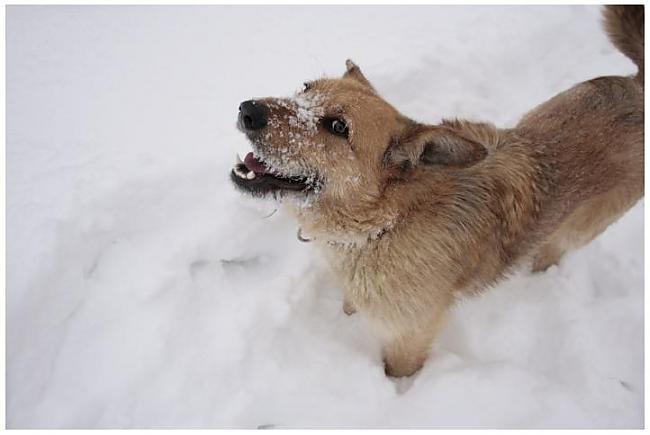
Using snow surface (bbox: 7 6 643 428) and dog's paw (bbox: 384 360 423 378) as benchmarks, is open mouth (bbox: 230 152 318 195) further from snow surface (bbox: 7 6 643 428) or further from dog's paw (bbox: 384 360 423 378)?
dog's paw (bbox: 384 360 423 378)

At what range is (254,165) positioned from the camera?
292 cm

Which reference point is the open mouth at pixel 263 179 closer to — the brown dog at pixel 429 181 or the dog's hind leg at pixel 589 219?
the brown dog at pixel 429 181

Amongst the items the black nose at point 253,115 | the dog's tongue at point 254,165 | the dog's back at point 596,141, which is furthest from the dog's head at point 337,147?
the dog's back at point 596,141

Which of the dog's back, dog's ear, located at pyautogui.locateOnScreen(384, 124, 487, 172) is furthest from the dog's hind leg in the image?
dog's ear, located at pyautogui.locateOnScreen(384, 124, 487, 172)

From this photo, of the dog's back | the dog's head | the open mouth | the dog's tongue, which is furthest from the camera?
the dog's back

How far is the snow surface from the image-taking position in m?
3.47

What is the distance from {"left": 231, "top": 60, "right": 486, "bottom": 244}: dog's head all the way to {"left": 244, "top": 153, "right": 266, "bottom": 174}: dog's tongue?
11 centimetres

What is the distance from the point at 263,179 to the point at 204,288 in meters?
1.48

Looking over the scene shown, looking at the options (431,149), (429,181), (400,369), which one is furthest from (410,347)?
(431,149)

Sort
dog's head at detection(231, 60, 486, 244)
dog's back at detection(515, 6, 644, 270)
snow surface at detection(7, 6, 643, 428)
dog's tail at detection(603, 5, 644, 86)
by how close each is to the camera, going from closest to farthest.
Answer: dog's head at detection(231, 60, 486, 244)
dog's back at detection(515, 6, 644, 270)
dog's tail at detection(603, 5, 644, 86)
snow surface at detection(7, 6, 643, 428)

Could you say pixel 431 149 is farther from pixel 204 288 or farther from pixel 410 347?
pixel 204 288

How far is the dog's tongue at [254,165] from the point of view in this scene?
2869 millimetres

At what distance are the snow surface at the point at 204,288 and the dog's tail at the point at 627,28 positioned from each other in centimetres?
191

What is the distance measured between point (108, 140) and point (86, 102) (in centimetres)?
63
